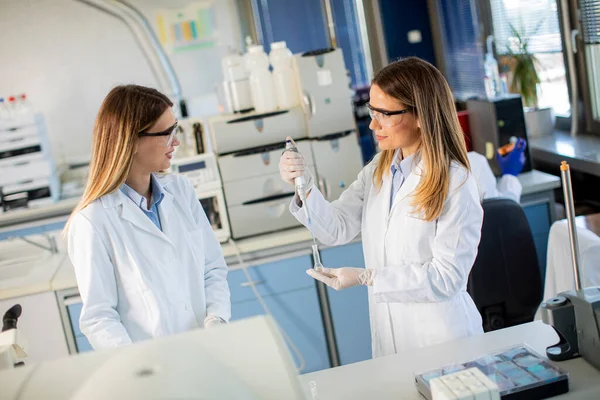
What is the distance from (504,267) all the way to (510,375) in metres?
1.25

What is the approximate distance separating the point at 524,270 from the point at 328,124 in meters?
1.02

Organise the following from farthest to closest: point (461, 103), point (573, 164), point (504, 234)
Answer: point (461, 103)
point (573, 164)
point (504, 234)

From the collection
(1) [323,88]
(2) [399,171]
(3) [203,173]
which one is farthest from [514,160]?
(2) [399,171]

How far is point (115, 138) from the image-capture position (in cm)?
180

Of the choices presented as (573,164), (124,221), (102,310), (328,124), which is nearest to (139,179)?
(124,221)

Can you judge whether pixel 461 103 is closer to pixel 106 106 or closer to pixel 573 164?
pixel 573 164

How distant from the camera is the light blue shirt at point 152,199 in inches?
74.1

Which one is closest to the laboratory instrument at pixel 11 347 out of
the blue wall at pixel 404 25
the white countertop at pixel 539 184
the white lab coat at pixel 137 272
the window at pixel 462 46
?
the white lab coat at pixel 137 272

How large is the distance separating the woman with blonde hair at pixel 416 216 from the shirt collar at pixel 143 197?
34 cm

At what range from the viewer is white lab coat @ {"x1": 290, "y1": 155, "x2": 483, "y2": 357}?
5.85 ft

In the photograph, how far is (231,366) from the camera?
1.01 meters

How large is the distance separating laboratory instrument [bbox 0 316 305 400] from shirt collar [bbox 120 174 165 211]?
2.81 ft

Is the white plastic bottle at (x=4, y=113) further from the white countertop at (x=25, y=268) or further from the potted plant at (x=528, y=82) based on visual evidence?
the potted plant at (x=528, y=82)

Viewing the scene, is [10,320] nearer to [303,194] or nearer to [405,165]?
[303,194]
